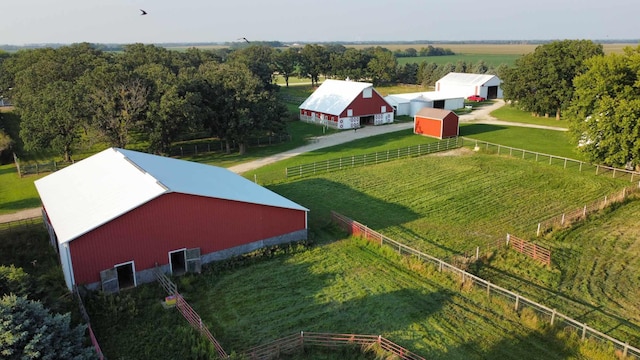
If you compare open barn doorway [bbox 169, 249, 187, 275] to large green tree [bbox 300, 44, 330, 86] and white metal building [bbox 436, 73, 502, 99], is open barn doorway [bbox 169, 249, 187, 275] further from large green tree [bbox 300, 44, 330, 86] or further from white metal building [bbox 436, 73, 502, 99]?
large green tree [bbox 300, 44, 330, 86]

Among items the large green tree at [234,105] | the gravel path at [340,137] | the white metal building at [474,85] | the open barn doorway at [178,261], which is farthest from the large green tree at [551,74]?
the open barn doorway at [178,261]

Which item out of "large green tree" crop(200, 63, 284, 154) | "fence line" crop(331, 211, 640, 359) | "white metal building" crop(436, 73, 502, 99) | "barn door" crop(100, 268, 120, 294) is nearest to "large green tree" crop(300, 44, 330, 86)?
"white metal building" crop(436, 73, 502, 99)

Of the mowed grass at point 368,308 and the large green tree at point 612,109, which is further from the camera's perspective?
the large green tree at point 612,109

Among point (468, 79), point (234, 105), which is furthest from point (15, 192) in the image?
point (468, 79)

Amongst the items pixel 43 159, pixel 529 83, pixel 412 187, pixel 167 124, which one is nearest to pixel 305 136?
pixel 167 124

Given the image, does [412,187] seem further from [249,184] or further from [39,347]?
[39,347]

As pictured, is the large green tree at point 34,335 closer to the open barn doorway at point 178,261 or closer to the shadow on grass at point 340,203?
the open barn doorway at point 178,261
